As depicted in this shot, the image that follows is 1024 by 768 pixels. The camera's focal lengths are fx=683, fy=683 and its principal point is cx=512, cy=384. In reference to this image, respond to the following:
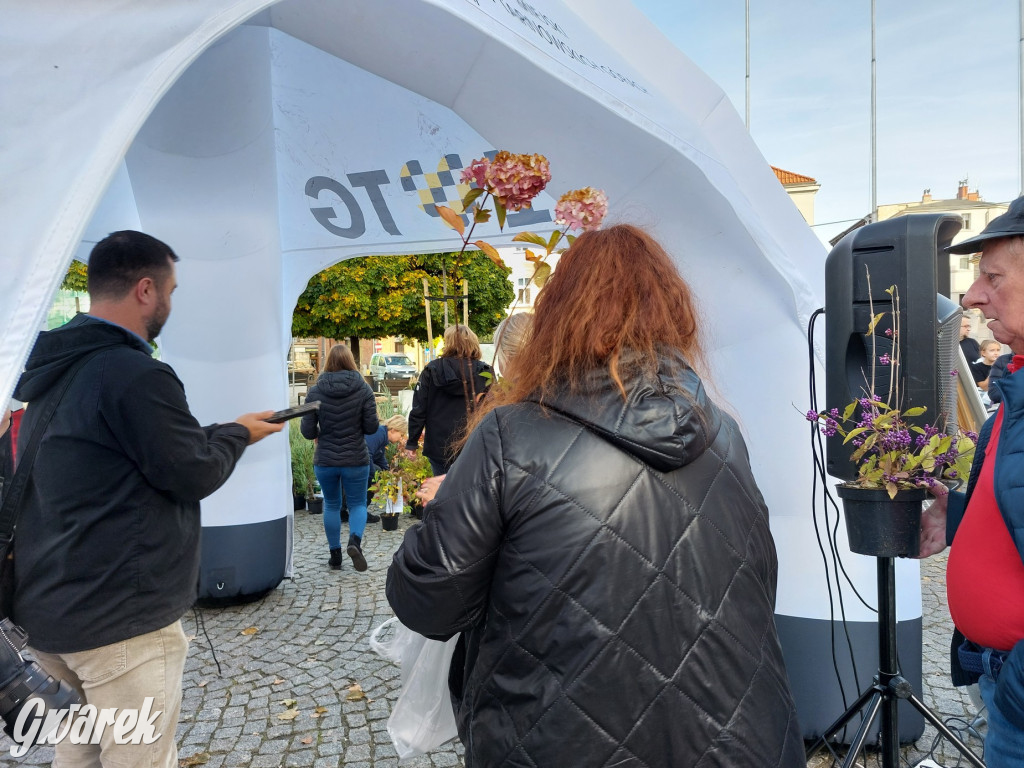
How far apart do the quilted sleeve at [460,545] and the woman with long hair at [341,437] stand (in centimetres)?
428

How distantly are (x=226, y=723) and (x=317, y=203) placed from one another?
3.29m

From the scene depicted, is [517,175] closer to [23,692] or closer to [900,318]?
[900,318]

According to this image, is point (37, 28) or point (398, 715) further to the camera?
point (398, 715)

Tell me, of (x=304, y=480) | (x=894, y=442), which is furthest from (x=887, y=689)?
(x=304, y=480)

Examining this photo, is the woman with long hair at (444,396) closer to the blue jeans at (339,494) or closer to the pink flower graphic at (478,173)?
the blue jeans at (339,494)

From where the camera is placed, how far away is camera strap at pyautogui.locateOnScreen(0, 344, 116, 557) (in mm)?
1732

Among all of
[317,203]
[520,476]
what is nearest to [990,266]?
[520,476]

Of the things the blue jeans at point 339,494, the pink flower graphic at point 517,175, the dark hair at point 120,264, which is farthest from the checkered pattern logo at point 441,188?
the dark hair at point 120,264

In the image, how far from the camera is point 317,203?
15.8 ft

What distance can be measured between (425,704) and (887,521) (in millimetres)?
1466

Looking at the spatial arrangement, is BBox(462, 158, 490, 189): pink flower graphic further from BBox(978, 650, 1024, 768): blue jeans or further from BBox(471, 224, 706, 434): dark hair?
BBox(978, 650, 1024, 768): blue jeans

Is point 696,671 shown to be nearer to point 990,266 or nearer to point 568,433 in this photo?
point 568,433

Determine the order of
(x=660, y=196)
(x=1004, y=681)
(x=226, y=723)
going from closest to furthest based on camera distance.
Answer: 1. (x=1004, y=681)
2. (x=660, y=196)
3. (x=226, y=723)

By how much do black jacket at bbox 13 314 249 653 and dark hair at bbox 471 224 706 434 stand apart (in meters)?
1.04
